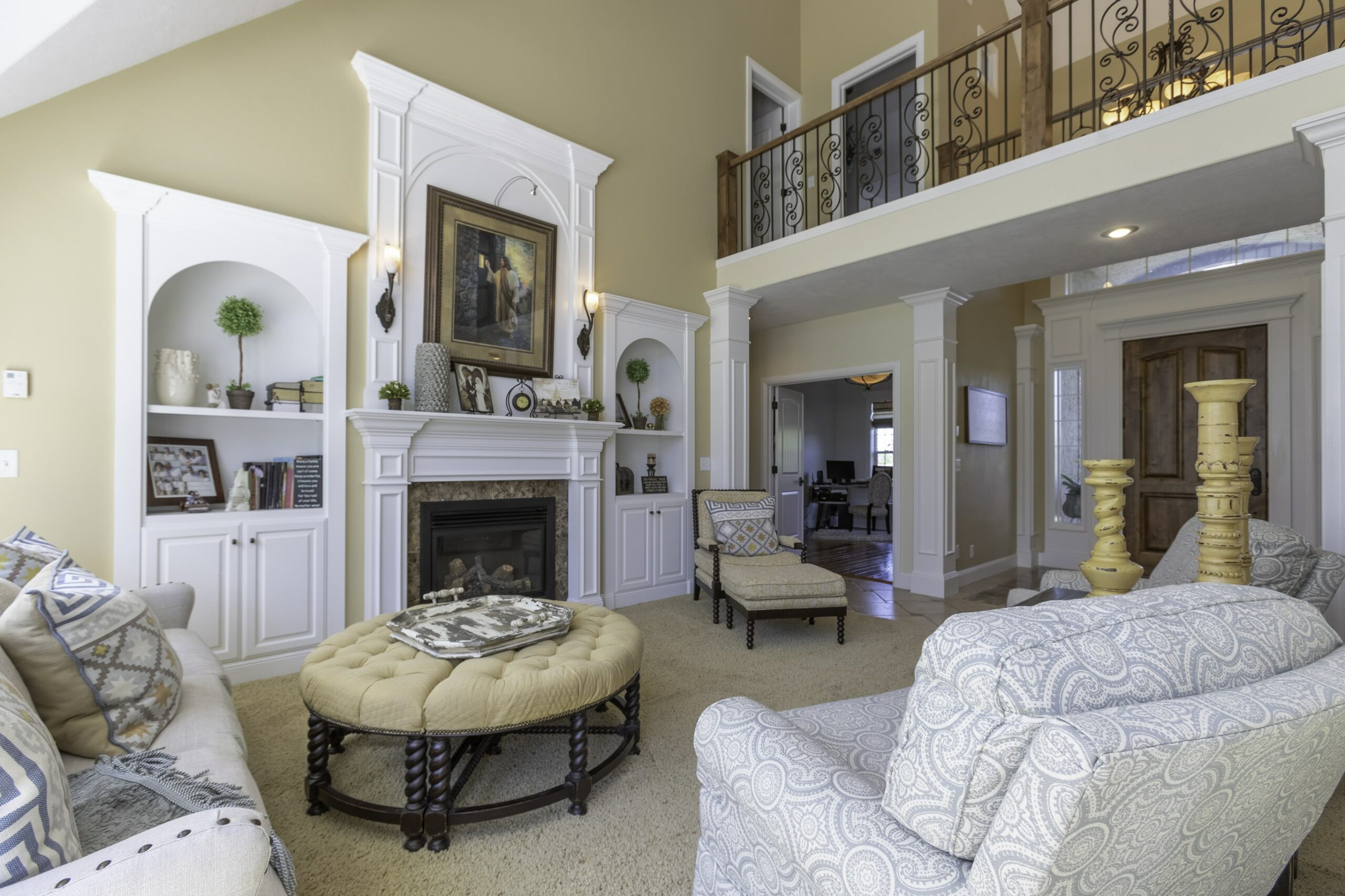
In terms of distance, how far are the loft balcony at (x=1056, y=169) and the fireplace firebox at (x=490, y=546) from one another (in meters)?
2.67

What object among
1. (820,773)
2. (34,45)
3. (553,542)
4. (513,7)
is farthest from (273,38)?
(820,773)

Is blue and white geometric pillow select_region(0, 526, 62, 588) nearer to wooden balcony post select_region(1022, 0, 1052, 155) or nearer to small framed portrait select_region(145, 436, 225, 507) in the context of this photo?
small framed portrait select_region(145, 436, 225, 507)

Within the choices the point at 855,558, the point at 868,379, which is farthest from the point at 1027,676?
the point at 868,379

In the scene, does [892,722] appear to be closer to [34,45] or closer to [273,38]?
[34,45]

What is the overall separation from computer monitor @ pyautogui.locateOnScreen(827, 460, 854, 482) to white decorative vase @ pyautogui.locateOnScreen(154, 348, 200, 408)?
31.2 ft

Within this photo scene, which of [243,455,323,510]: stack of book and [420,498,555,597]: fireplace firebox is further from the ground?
[243,455,323,510]: stack of book

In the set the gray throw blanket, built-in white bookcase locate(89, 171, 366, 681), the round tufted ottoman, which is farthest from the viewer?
built-in white bookcase locate(89, 171, 366, 681)

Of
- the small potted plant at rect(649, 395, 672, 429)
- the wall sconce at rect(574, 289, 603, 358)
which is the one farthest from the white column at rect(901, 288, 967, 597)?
the wall sconce at rect(574, 289, 603, 358)

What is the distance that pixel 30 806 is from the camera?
79 centimetres

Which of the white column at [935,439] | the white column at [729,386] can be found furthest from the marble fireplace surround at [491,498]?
the white column at [935,439]

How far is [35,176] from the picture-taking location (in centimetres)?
266

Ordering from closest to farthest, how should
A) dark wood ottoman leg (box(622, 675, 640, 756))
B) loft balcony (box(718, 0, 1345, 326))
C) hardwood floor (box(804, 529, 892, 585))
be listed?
1. dark wood ottoman leg (box(622, 675, 640, 756))
2. loft balcony (box(718, 0, 1345, 326))
3. hardwood floor (box(804, 529, 892, 585))

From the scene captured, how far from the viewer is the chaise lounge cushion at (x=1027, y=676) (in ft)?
2.53

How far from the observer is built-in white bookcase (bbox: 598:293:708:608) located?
466cm
